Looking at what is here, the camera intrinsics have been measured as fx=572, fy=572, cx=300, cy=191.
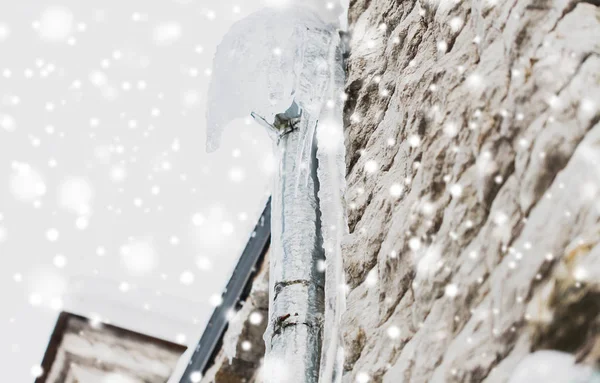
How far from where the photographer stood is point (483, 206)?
3.10ft

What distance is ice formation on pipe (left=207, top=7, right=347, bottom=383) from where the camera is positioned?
170cm

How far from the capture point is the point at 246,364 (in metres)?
3.08

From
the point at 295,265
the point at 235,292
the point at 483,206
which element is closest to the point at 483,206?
the point at 483,206

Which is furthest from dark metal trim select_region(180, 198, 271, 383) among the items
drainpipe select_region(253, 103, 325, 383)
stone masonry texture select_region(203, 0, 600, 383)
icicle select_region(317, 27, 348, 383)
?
stone masonry texture select_region(203, 0, 600, 383)

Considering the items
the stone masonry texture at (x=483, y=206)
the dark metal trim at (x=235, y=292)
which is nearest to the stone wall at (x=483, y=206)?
the stone masonry texture at (x=483, y=206)

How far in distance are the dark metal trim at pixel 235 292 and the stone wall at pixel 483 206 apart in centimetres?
199

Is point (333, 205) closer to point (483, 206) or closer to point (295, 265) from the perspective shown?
point (295, 265)

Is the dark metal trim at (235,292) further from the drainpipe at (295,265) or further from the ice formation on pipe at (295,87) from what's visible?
the drainpipe at (295,265)

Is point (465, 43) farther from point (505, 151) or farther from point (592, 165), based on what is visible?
point (592, 165)

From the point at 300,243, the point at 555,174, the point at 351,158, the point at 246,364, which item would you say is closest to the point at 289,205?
the point at 300,243

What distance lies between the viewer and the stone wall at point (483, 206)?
29.3 inches

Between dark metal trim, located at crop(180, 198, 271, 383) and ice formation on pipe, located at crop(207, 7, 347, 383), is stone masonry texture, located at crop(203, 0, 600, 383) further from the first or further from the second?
dark metal trim, located at crop(180, 198, 271, 383)

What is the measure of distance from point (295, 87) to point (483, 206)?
120 cm

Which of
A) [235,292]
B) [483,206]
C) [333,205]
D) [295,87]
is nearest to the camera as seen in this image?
[483,206]
